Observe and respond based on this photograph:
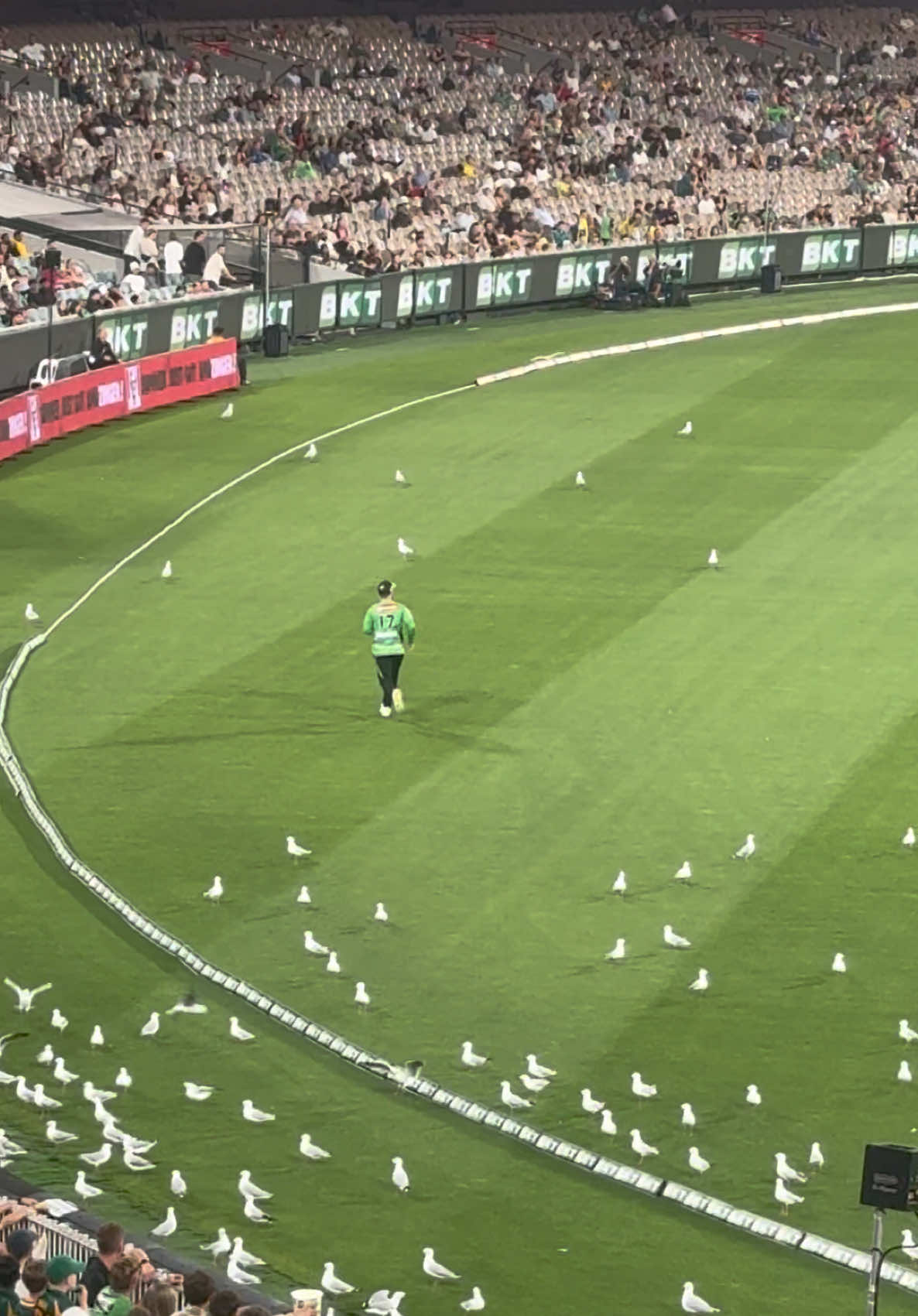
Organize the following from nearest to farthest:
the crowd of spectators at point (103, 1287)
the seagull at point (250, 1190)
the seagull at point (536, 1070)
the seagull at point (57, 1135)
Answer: the crowd of spectators at point (103, 1287) < the seagull at point (250, 1190) < the seagull at point (57, 1135) < the seagull at point (536, 1070)

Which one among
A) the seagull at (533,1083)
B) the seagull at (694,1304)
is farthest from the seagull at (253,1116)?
the seagull at (694,1304)

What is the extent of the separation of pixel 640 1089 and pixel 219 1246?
3530 millimetres

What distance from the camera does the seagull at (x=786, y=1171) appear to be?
1515 centimetres

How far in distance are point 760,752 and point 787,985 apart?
19.1 ft

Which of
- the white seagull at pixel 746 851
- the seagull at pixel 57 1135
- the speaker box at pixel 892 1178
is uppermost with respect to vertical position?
the speaker box at pixel 892 1178

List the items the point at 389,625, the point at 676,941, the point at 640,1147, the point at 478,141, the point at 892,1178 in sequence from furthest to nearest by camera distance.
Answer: the point at 478,141 → the point at 389,625 → the point at 676,941 → the point at 640,1147 → the point at 892,1178

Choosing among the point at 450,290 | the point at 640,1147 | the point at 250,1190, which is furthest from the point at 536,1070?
the point at 450,290

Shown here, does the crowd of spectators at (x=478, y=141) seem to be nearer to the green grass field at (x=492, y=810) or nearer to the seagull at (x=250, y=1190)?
the green grass field at (x=492, y=810)

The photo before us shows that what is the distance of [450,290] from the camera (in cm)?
4988

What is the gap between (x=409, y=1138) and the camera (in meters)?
16.2

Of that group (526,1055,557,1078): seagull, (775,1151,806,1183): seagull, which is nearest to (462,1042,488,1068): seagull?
(526,1055,557,1078): seagull

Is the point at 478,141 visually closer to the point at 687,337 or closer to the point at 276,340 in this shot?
the point at 687,337

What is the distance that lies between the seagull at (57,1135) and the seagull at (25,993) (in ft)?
6.42

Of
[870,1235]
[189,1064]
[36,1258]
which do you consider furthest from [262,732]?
[36,1258]
